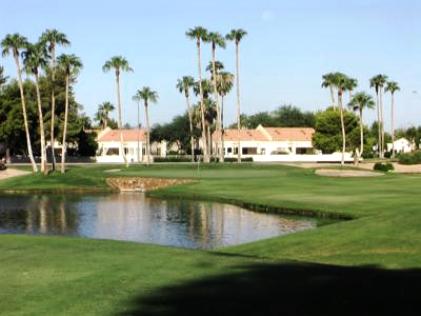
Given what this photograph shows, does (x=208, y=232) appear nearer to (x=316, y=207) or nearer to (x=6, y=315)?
(x=316, y=207)

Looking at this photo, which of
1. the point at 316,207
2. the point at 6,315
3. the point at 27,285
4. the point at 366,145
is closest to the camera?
the point at 6,315

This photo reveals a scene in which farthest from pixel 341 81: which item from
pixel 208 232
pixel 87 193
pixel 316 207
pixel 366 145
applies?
pixel 208 232

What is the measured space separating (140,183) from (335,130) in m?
61.0

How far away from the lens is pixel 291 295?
9953mm

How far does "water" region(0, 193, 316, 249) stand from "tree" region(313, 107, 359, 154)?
69.5m

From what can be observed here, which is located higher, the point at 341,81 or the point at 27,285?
the point at 341,81

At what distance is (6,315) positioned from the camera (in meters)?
9.23

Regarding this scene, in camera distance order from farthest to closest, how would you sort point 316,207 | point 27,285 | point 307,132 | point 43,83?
point 307,132
point 43,83
point 316,207
point 27,285

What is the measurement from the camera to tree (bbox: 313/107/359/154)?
109m

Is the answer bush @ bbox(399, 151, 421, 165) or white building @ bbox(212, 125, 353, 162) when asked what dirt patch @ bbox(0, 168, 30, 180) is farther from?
white building @ bbox(212, 125, 353, 162)

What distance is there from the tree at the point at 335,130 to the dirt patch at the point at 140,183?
59.0m

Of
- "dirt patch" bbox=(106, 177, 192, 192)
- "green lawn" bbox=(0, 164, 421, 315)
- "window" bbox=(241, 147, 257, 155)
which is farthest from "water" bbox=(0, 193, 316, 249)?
"window" bbox=(241, 147, 257, 155)

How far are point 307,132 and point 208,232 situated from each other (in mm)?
116869

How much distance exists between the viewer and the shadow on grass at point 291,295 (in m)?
9.05
